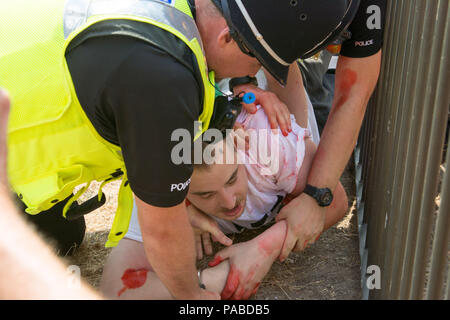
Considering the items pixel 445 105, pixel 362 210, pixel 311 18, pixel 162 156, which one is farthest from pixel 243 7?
pixel 362 210

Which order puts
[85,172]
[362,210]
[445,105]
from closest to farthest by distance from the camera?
[445,105] → [85,172] → [362,210]

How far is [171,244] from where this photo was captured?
83.8 inches

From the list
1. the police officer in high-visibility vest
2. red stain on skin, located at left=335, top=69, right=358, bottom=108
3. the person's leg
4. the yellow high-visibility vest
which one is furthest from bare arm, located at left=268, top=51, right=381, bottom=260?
the yellow high-visibility vest

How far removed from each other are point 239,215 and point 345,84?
2.72ft

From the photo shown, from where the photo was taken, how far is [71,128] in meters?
2.05

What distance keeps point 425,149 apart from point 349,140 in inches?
43.0

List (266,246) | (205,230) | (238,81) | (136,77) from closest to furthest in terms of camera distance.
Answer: (136,77) → (266,246) → (205,230) → (238,81)

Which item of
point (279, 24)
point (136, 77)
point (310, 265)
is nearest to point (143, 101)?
point (136, 77)

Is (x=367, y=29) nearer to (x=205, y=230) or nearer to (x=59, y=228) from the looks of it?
(x=205, y=230)

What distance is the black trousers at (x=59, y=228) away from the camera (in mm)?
2977

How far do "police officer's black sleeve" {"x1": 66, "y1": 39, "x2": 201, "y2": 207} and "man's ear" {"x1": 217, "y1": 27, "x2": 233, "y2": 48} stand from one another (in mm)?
237

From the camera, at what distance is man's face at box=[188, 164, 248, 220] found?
2682 mm

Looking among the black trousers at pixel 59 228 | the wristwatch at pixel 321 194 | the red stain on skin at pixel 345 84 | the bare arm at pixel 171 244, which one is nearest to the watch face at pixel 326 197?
the wristwatch at pixel 321 194
